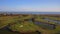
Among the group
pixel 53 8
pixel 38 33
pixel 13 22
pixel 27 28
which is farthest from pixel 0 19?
pixel 53 8

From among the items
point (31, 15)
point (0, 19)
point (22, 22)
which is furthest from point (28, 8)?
point (0, 19)

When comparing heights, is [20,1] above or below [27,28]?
above

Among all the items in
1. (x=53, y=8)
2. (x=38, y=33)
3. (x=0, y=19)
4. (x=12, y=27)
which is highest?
(x=53, y=8)

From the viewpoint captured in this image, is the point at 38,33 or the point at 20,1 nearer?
the point at 38,33

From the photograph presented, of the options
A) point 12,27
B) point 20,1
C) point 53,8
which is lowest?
point 12,27

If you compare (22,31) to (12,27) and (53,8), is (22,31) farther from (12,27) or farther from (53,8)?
(53,8)

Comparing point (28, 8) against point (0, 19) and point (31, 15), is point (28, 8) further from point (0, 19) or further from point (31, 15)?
point (0, 19)
